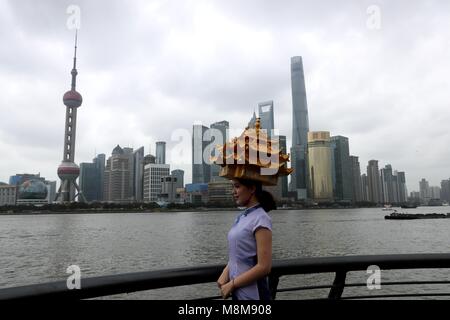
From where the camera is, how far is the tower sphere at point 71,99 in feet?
548

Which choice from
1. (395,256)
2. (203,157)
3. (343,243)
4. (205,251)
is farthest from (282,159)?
(343,243)

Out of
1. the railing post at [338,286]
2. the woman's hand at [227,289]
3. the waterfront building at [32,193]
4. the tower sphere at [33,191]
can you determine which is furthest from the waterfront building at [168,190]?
the woman's hand at [227,289]

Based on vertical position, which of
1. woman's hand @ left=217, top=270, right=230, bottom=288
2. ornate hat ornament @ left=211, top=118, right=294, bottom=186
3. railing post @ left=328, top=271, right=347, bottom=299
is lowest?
railing post @ left=328, top=271, right=347, bottom=299

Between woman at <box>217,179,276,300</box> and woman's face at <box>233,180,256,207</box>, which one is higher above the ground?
woman's face at <box>233,180,256,207</box>

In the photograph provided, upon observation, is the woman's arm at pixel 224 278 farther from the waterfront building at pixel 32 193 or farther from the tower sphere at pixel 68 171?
the tower sphere at pixel 68 171

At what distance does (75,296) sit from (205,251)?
3008cm

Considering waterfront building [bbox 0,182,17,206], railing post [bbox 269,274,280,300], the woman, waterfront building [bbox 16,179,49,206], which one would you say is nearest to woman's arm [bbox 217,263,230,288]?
the woman

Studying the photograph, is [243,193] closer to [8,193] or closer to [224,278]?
[224,278]

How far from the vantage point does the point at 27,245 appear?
3803 cm

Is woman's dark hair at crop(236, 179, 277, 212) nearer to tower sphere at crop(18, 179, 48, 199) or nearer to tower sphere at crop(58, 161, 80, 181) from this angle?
tower sphere at crop(18, 179, 48, 199)

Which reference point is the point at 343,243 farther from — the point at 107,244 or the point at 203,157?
the point at 203,157

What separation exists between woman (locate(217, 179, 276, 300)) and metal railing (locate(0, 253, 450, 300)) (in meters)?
0.10

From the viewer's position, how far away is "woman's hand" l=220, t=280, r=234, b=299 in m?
2.23
